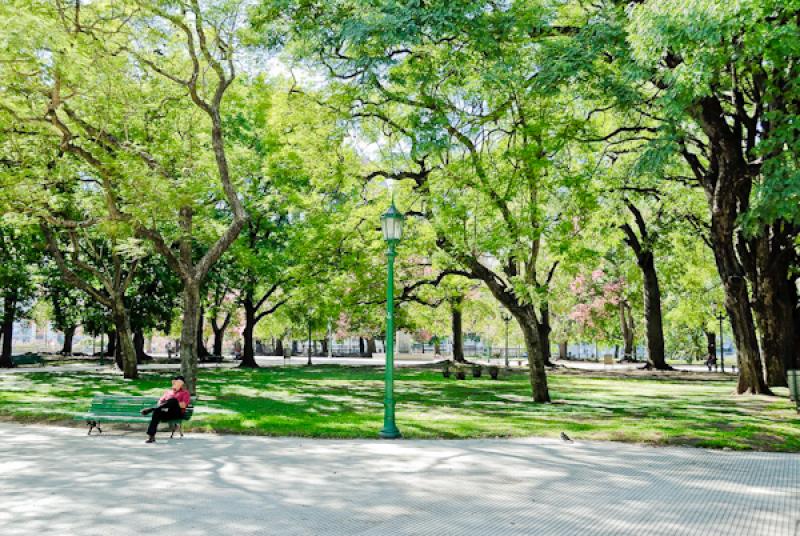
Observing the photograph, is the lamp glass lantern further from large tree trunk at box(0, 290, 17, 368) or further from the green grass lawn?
large tree trunk at box(0, 290, 17, 368)

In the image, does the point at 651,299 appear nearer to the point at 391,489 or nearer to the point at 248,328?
the point at 248,328

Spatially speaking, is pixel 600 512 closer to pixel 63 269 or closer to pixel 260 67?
pixel 260 67

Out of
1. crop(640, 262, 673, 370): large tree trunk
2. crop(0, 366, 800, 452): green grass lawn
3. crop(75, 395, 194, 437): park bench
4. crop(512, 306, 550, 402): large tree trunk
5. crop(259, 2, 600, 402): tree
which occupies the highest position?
crop(259, 2, 600, 402): tree

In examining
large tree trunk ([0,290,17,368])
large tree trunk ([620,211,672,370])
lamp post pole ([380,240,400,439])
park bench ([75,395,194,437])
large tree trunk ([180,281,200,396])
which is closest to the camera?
lamp post pole ([380,240,400,439])

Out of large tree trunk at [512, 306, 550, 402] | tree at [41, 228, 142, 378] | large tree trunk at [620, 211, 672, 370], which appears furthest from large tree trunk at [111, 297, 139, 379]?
large tree trunk at [620, 211, 672, 370]

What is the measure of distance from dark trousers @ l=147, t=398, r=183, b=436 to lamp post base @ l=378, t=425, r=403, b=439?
3.83 metres

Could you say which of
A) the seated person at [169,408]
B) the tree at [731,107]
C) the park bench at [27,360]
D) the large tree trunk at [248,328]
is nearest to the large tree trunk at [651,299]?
the tree at [731,107]

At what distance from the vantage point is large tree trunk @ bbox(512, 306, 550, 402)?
18.5 meters

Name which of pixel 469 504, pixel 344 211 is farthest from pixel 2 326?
pixel 469 504

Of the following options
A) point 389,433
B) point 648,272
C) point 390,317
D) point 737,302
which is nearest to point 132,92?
point 390,317

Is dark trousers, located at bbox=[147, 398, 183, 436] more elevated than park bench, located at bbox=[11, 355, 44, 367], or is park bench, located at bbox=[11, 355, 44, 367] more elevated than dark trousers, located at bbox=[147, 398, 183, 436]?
dark trousers, located at bbox=[147, 398, 183, 436]

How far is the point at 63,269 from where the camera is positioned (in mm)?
25141

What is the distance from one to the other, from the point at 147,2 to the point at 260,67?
4.02 metres

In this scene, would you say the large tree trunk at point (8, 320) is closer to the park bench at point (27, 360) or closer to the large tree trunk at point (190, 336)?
the park bench at point (27, 360)
